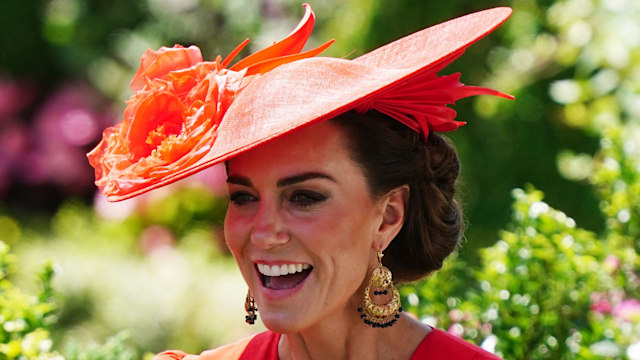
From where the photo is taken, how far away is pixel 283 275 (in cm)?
194

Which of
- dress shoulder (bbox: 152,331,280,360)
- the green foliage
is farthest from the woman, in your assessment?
the green foliage

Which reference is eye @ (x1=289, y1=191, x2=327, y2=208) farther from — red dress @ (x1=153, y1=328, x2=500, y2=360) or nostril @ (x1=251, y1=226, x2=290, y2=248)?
red dress @ (x1=153, y1=328, x2=500, y2=360)

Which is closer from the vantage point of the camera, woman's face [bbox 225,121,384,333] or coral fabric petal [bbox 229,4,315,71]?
woman's face [bbox 225,121,384,333]

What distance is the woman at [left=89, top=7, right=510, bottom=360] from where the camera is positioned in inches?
69.9

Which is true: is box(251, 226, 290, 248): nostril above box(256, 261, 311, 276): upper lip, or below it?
above

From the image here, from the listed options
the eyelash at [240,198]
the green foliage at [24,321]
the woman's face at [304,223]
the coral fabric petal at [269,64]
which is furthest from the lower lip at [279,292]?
the green foliage at [24,321]

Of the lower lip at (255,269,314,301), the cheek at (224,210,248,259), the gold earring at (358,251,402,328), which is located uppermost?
the cheek at (224,210,248,259)

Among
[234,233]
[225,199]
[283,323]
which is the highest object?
[234,233]

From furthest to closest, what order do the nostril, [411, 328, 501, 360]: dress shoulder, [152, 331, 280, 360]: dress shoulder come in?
1. [152, 331, 280, 360]: dress shoulder
2. [411, 328, 501, 360]: dress shoulder
3. the nostril

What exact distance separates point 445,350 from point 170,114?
0.86m

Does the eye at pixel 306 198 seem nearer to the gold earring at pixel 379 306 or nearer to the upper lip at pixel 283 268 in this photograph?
the upper lip at pixel 283 268

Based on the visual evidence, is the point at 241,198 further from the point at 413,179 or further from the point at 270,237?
the point at 413,179

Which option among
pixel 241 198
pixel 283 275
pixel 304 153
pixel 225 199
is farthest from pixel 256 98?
pixel 225 199

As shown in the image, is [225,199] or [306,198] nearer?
[306,198]
